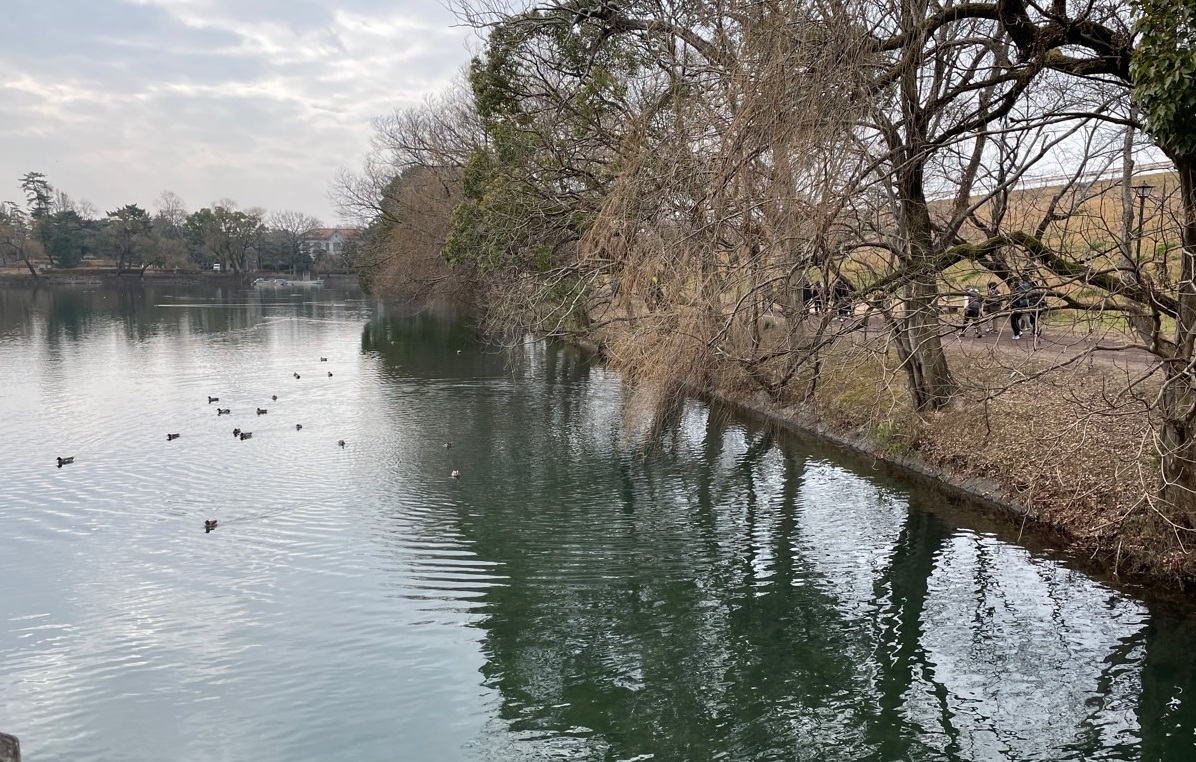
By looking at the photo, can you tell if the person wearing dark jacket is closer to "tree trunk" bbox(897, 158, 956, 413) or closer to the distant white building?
"tree trunk" bbox(897, 158, 956, 413)

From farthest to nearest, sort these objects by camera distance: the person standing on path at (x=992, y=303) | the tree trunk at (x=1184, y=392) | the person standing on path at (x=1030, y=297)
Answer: the tree trunk at (x=1184, y=392)
the person standing on path at (x=1030, y=297)
the person standing on path at (x=992, y=303)

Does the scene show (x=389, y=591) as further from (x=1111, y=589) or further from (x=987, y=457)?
(x=987, y=457)

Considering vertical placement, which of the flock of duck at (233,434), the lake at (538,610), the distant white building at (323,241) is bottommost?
the lake at (538,610)

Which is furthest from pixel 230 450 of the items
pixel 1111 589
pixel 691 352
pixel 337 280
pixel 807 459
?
pixel 337 280

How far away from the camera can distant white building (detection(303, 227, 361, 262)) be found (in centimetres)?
10438

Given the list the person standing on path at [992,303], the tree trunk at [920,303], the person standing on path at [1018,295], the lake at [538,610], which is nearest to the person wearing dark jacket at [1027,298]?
the person standing on path at [1018,295]

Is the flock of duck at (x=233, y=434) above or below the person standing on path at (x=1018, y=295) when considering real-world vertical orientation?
below

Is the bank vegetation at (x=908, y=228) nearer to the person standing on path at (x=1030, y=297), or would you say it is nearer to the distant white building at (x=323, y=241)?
the person standing on path at (x=1030, y=297)

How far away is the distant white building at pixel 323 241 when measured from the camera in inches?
4109

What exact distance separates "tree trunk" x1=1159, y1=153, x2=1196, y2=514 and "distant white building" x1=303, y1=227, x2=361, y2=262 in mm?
101851

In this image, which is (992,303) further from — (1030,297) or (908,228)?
(1030,297)

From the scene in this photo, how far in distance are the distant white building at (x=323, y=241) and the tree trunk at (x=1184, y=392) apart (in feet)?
334

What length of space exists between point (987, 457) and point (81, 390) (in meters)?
21.0

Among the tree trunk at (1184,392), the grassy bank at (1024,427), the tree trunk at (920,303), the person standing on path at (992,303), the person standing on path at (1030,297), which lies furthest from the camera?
the tree trunk at (920,303)
